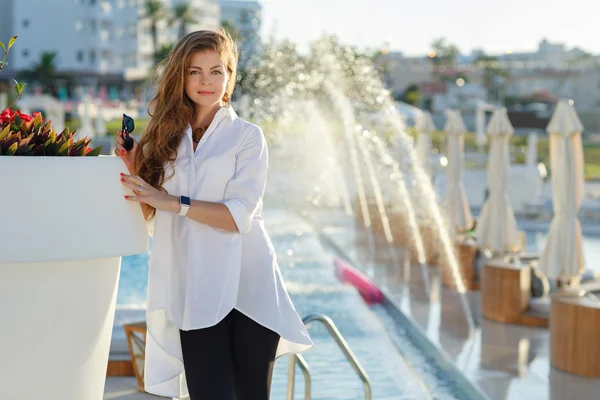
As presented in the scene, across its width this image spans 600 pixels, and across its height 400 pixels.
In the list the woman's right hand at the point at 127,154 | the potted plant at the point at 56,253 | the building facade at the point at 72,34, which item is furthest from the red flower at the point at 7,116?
the building facade at the point at 72,34

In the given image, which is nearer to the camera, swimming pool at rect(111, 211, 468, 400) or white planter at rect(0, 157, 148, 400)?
white planter at rect(0, 157, 148, 400)

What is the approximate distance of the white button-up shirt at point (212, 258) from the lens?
2.41 metres

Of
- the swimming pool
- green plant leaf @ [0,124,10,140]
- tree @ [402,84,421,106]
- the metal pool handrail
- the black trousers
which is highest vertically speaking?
tree @ [402,84,421,106]

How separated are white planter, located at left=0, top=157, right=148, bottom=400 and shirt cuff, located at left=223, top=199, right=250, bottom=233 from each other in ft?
0.85

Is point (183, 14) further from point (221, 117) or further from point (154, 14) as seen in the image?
point (221, 117)

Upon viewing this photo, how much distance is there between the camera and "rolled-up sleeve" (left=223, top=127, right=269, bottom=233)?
240 centimetres

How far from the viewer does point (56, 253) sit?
2225mm

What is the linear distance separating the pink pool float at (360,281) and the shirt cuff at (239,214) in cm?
582

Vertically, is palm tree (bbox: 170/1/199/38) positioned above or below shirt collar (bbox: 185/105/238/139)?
above

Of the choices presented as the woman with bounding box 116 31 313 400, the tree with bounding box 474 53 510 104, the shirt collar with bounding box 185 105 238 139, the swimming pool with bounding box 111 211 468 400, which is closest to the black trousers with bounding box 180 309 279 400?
the woman with bounding box 116 31 313 400

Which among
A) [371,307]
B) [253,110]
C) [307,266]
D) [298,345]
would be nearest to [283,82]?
[253,110]

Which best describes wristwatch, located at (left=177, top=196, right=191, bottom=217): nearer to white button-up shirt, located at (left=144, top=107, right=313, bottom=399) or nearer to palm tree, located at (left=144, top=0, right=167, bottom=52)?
white button-up shirt, located at (left=144, top=107, right=313, bottom=399)

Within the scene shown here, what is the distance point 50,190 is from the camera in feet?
7.31

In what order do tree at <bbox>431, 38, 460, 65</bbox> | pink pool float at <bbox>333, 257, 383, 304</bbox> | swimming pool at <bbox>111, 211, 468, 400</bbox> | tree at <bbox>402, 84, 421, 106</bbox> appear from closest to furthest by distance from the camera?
swimming pool at <bbox>111, 211, 468, 400</bbox> → pink pool float at <bbox>333, 257, 383, 304</bbox> → tree at <bbox>402, 84, 421, 106</bbox> → tree at <bbox>431, 38, 460, 65</bbox>
